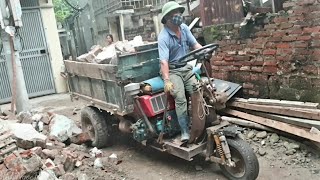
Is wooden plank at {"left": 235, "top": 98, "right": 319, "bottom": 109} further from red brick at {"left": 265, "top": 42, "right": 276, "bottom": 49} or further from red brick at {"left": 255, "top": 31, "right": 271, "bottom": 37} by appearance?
red brick at {"left": 255, "top": 31, "right": 271, "bottom": 37}

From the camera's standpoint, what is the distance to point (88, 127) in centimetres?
628

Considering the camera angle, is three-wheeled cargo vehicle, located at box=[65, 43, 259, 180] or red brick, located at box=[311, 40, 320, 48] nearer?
three-wheeled cargo vehicle, located at box=[65, 43, 259, 180]

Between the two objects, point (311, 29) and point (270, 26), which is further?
point (270, 26)

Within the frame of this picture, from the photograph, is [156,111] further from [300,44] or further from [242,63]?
[300,44]

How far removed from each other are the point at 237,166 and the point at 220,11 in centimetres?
318

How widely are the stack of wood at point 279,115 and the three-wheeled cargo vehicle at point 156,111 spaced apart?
35cm

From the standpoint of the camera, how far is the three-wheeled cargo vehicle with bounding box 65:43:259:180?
4184 mm

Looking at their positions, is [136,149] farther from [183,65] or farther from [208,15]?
[208,15]

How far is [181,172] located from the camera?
4.75 m

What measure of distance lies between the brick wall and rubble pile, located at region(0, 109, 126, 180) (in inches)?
102

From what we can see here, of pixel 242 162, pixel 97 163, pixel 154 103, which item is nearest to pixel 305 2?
pixel 242 162

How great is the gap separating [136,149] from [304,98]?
9.30ft

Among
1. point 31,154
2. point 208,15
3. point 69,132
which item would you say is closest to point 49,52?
point 69,132

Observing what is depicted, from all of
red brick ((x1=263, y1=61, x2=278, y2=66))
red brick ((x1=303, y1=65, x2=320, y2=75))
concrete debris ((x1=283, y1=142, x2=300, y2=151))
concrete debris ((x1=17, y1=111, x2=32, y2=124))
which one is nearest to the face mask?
red brick ((x1=263, y1=61, x2=278, y2=66))
